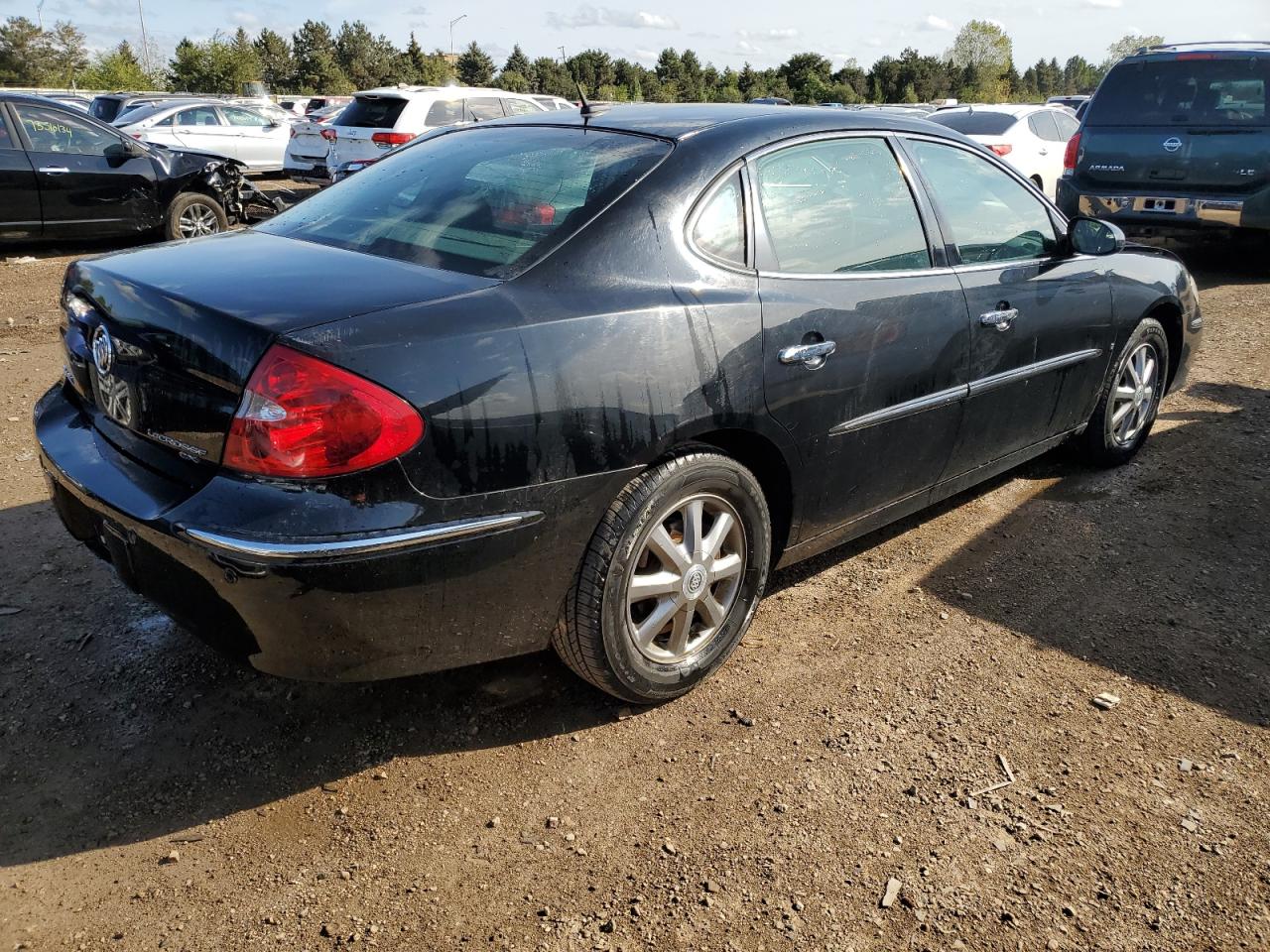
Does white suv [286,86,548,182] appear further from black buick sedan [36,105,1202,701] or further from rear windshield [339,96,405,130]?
black buick sedan [36,105,1202,701]

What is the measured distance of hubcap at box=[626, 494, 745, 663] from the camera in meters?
2.78

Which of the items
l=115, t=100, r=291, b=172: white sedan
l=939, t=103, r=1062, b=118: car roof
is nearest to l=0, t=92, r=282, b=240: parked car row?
l=115, t=100, r=291, b=172: white sedan

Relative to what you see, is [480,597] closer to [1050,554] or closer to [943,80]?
[1050,554]

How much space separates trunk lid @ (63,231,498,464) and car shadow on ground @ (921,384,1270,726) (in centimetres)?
229

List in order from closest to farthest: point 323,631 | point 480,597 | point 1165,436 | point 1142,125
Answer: point 323,631 < point 480,597 < point 1165,436 < point 1142,125

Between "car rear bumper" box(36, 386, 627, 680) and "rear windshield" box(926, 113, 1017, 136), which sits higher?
"rear windshield" box(926, 113, 1017, 136)

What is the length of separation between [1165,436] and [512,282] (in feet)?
13.8

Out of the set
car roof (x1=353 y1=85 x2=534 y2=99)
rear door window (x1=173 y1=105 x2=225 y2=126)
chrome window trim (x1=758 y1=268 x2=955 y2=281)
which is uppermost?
car roof (x1=353 y1=85 x2=534 y2=99)

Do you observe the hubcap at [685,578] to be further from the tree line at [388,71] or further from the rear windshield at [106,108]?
the tree line at [388,71]

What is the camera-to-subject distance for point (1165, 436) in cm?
537

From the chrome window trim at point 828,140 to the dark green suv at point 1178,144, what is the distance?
6435 mm

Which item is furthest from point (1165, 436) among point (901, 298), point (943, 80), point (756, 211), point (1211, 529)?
point (943, 80)

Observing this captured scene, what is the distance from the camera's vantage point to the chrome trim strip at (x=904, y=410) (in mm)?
3160

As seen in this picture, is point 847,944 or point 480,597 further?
point 480,597
